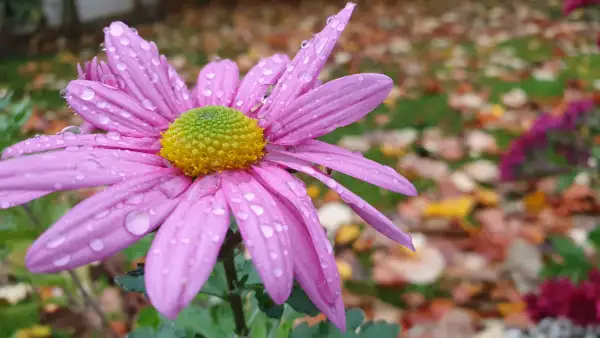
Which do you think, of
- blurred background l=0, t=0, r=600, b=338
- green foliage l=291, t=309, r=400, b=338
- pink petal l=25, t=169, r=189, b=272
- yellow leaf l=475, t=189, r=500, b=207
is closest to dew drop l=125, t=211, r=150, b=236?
pink petal l=25, t=169, r=189, b=272

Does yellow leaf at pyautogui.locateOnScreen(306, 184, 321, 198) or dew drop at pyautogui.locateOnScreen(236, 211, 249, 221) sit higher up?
dew drop at pyautogui.locateOnScreen(236, 211, 249, 221)

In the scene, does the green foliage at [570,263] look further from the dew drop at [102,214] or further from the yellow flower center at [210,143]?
the dew drop at [102,214]

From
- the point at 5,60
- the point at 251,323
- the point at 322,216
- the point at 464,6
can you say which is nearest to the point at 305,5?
the point at 464,6

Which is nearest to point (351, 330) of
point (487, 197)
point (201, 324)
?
point (201, 324)

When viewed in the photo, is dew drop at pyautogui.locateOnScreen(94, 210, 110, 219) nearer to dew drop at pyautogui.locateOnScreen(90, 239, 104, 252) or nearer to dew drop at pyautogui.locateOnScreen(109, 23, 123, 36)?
dew drop at pyautogui.locateOnScreen(90, 239, 104, 252)

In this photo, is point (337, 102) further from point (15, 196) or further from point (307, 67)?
point (15, 196)

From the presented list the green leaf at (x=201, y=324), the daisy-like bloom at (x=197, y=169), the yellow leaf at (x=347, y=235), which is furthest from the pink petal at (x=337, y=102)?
the yellow leaf at (x=347, y=235)

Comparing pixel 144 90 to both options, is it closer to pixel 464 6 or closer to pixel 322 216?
pixel 322 216
